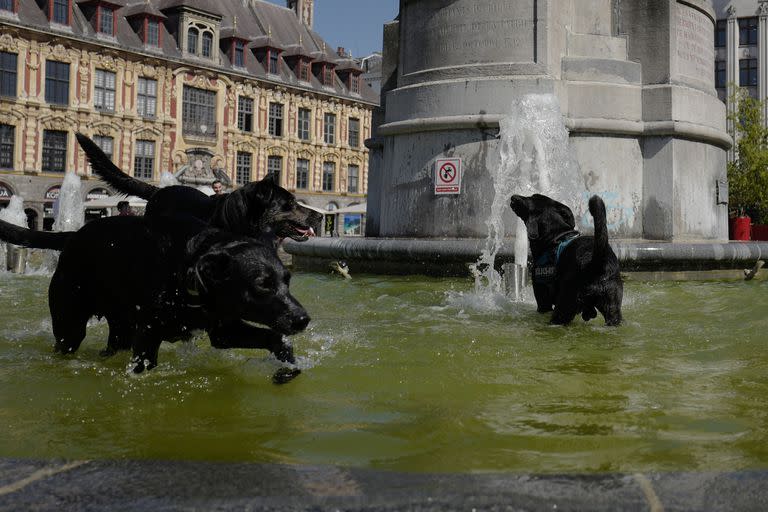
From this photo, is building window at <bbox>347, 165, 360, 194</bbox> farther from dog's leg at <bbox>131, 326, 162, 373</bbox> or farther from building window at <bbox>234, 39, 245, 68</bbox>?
dog's leg at <bbox>131, 326, 162, 373</bbox>

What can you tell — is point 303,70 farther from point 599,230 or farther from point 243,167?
point 599,230

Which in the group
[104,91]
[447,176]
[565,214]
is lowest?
[565,214]

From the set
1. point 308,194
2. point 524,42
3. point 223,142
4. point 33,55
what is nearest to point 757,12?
point 308,194

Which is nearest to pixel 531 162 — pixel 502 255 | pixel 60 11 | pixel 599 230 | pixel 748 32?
pixel 502 255

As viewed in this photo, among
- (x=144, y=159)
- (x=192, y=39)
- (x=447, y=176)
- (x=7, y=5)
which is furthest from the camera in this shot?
(x=192, y=39)

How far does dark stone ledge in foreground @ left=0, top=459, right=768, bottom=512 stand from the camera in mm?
1848

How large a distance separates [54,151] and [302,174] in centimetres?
1745

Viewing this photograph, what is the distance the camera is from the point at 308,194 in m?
53.7

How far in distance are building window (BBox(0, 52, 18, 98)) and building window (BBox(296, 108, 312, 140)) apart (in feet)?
63.0

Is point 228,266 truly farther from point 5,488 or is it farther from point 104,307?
point 5,488

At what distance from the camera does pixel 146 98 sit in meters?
44.3

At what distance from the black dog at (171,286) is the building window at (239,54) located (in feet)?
152

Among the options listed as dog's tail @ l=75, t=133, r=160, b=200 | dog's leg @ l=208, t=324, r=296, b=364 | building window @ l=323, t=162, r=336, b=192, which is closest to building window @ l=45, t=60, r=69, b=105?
building window @ l=323, t=162, r=336, b=192

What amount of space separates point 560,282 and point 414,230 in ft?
18.6
